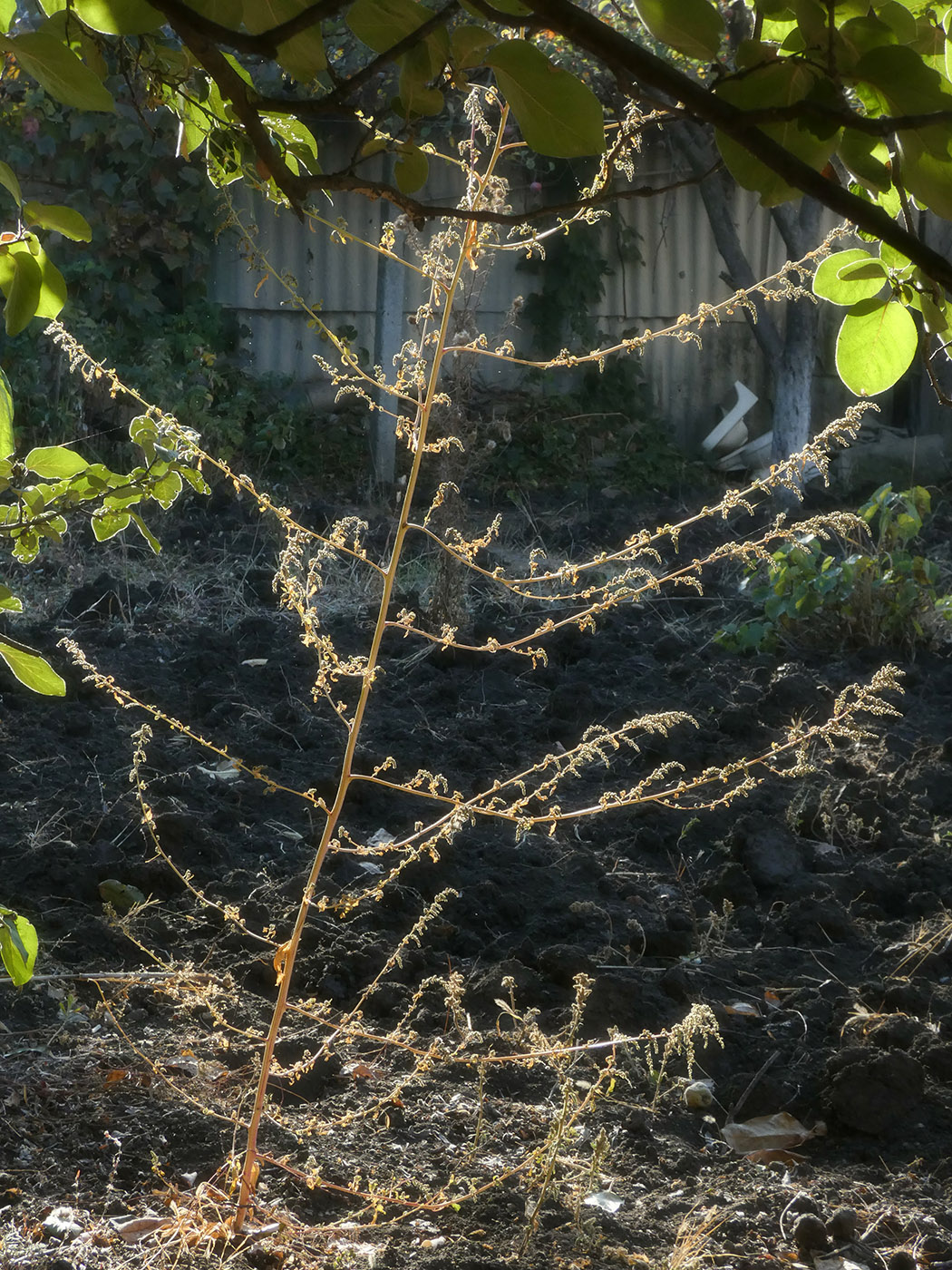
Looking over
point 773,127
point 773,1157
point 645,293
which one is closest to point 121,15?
point 773,127

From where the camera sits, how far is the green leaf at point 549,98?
614mm

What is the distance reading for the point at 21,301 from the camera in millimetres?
948

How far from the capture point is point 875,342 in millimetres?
786

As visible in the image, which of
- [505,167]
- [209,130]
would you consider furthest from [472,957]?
[505,167]

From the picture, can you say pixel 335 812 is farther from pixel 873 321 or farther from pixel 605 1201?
pixel 873 321

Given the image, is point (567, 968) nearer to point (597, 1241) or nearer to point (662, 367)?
point (597, 1241)

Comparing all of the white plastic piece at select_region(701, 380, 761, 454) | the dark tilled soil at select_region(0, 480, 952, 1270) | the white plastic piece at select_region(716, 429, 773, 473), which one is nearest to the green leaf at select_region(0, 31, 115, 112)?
the dark tilled soil at select_region(0, 480, 952, 1270)

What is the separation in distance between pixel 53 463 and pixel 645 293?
9.37 meters

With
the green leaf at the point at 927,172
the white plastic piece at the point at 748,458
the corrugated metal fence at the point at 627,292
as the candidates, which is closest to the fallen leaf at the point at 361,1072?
the green leaf at the point at 927,172

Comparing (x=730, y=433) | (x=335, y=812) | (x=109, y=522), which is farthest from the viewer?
(x=730, y=433)

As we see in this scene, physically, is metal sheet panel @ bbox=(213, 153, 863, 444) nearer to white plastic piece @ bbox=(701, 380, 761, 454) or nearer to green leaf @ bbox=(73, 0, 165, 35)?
white plastic piece @ bbox=(701, 380, 761, 454)

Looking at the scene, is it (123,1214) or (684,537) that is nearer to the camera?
(123,1214)

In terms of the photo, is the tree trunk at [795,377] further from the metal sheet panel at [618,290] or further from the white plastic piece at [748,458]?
the metal sheet panel at [618,290]

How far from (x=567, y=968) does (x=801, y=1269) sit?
3.06 feet
